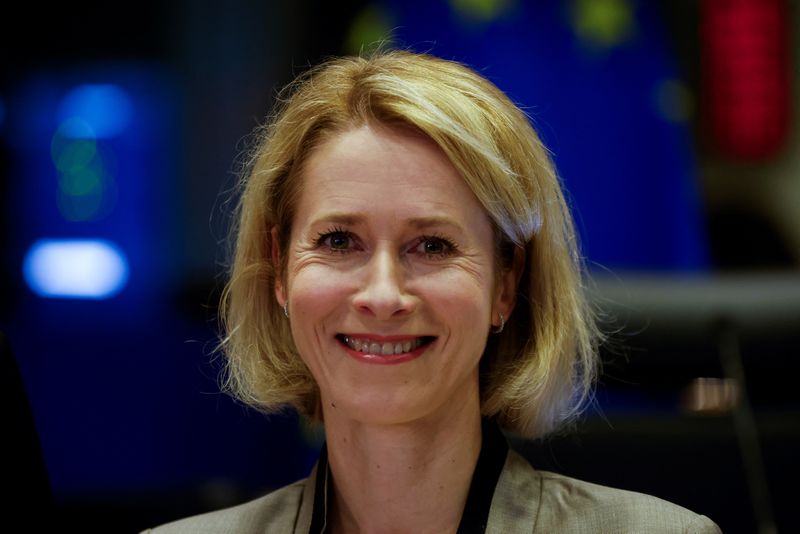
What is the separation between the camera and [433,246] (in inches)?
57.9

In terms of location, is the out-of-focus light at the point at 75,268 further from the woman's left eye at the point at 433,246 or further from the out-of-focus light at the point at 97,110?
the woman's left eye at the point at 433,246

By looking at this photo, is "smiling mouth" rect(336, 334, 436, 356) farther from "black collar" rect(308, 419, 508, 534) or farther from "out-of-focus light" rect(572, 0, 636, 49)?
"out-of-focus light" rect(572, 0, 636, 49)

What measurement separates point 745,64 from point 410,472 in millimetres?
4226

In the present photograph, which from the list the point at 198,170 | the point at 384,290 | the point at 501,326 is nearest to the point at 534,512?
the point at 501,326

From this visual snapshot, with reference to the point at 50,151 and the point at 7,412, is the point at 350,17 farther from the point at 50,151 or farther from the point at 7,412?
the point at 7,412

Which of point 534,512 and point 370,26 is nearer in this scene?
point 534,512

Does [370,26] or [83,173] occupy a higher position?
[370,26]

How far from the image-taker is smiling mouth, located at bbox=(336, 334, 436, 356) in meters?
1.47

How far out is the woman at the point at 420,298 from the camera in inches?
57.3

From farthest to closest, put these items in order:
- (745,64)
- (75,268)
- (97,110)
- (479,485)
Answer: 1. (745,64)
2. (97,110)
3. (75,268)
4. (479,485)

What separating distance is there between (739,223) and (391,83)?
5.22m

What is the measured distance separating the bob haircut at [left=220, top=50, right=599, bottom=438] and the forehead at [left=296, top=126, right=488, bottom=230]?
15mm

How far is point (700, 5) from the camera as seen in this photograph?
209 inches

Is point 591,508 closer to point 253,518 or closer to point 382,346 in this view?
point 382,346
